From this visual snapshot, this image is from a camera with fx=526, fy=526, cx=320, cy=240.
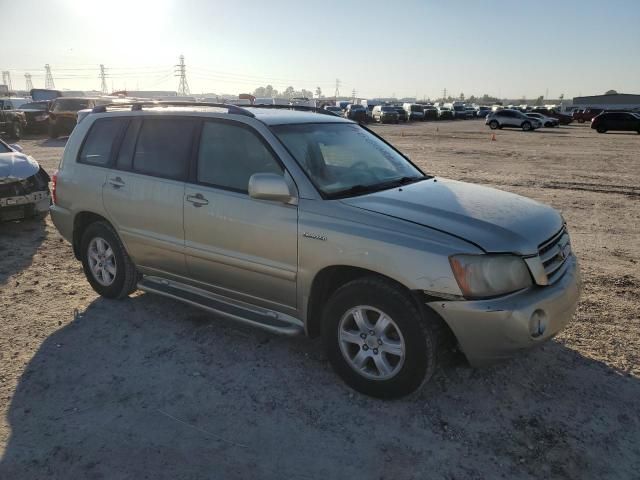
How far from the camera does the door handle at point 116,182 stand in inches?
183

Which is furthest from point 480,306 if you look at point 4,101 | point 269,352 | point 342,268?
point 4,101

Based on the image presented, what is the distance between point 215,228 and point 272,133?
2.73 feet

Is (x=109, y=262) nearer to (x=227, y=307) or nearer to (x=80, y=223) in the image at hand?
(x=80, y=223)

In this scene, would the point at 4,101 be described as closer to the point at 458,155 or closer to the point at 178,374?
the point at 458,155

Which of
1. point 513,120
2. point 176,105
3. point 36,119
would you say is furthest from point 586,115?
point 176,105

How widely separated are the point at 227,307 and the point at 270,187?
3.59 feet

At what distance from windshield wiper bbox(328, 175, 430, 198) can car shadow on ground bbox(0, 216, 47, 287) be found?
403cm

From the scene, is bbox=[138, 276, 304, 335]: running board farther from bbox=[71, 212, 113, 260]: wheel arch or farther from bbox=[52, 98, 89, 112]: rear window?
bbox=[52, 98, 89, 112]: rear window

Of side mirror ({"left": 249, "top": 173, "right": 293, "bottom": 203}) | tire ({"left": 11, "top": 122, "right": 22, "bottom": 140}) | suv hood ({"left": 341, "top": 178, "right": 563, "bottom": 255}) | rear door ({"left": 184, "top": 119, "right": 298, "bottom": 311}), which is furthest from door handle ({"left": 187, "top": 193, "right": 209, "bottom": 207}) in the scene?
tire ({"left": 11, "top": 122, "right": 22, "bottom": 140})

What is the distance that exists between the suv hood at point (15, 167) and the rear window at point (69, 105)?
17300 mm

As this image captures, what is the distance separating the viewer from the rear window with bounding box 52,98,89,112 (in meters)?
23.6

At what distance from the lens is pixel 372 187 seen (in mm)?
3873

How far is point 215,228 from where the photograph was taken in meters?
3.98

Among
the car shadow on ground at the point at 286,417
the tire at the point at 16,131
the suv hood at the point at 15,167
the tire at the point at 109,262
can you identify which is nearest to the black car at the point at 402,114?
the tire at the point at 16,131
